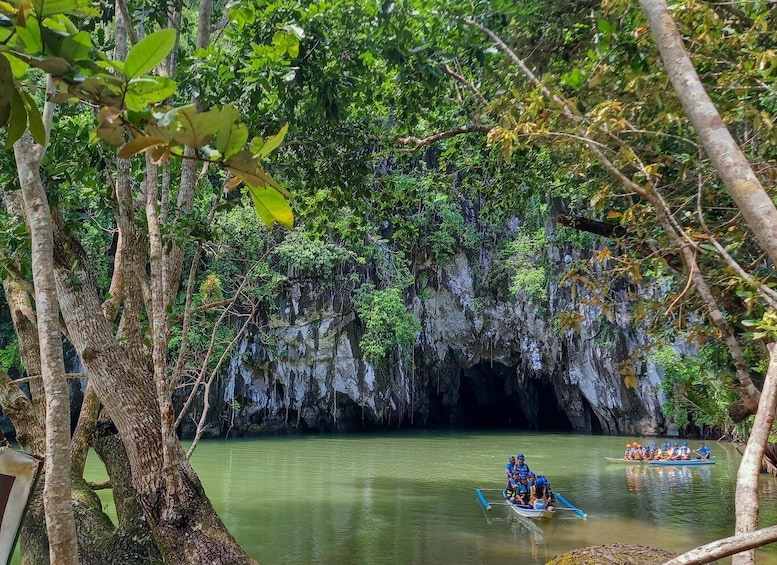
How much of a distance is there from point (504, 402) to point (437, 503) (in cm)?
1526

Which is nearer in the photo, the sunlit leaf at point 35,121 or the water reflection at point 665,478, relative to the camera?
the sunlit leaf at point 35,121

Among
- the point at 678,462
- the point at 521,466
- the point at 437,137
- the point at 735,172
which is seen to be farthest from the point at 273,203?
the point at 678,462

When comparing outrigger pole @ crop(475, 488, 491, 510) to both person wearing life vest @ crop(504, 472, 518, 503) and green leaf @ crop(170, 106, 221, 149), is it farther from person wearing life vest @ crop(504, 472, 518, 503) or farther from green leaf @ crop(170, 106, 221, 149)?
green leaf @ crop(170, 106, 221, 149)

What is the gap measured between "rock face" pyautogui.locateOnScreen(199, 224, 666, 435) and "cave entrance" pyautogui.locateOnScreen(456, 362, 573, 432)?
880mm

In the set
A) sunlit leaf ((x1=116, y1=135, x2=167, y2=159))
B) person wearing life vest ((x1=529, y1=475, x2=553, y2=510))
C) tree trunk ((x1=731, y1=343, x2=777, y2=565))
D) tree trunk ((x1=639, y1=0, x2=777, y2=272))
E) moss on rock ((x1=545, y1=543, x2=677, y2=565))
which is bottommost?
person wearing life vest ((x1=529, y1=475, x2=553, y2=510))

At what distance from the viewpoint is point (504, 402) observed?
23.4m

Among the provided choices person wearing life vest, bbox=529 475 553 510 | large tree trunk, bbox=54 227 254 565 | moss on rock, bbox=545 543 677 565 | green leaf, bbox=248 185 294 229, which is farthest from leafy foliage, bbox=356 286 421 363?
green leaf, bbox=248 185 294 229

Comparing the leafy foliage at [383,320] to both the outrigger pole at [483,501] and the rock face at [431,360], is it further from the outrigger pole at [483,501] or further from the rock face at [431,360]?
the outrigger pole at [483,501]

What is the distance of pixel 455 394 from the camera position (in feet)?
71.3

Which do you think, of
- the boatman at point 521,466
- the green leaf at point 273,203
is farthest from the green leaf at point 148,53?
the boatman at point 521,466

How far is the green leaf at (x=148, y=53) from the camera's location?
60 centimetres

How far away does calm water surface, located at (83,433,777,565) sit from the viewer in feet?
21.1

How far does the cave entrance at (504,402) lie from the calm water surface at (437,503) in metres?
6.27

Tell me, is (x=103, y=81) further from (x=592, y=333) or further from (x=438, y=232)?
(x=592, y=333)
